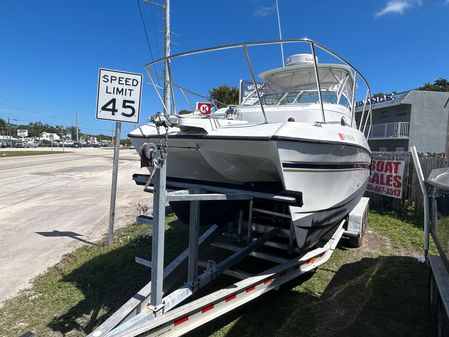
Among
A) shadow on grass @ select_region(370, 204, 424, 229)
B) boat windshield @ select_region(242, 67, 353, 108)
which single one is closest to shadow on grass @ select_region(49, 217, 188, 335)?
boat windshield @ select_region(242, 67, 353, 108)

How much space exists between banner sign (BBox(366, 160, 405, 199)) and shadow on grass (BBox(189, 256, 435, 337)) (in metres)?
4.50

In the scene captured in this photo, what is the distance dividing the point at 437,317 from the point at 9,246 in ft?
19.8

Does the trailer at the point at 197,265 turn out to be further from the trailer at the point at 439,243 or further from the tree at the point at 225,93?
the tree at the point at 225,93

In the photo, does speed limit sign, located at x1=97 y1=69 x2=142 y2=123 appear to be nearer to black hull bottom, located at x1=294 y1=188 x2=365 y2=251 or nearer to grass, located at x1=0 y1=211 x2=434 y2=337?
grass, located at x1=0 y1=211 x2=434 y2=337

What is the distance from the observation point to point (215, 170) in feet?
13.1

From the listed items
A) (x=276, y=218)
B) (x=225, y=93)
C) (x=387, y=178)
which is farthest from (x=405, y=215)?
(x=225, y=93)

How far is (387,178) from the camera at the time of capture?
9.53m

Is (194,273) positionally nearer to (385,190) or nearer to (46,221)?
(46,221)

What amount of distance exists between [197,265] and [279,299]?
4.12 ft

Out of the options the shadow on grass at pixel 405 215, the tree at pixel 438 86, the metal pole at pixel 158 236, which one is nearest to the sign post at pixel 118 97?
the metal pole at pixel 158 236

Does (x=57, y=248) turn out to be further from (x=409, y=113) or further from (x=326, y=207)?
(x=409, y=113)

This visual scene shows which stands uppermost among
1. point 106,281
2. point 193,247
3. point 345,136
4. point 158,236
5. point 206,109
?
point 206,109

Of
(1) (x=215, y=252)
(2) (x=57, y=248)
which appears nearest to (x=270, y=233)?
(1) (x=215, y=252)

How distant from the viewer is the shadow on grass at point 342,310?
353 centimetres
